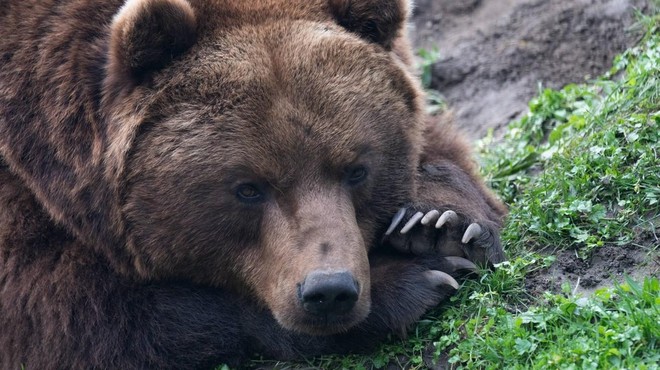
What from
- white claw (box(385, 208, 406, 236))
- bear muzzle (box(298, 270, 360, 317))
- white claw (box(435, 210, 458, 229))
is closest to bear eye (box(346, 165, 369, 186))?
white claw (box(385, 208, 406, 236))

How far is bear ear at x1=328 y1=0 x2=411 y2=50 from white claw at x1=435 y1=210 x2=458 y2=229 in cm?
104

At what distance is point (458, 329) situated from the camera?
17.5 ft

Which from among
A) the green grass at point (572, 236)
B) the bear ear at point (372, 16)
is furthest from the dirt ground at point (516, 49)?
the bear ear at point (372, 16)

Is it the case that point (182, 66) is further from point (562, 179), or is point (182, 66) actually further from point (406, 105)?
point (562, 179)

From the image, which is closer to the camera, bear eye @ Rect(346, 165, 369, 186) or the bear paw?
bear eye @ Rect(346, 165, 369, 186)

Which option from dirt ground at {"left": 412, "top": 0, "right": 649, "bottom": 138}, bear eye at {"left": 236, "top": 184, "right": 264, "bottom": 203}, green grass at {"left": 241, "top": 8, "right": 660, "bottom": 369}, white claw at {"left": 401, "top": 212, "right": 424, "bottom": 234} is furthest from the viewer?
dirt ground at {"left": 412, "top": 0, "right": 649, "bottom": 138}

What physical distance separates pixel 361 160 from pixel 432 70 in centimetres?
424

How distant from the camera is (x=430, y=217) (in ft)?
18.6

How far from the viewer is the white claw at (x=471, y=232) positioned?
5.61 metres

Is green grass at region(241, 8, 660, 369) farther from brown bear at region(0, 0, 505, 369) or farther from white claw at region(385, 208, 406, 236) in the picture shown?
white claw at region(385, 208, 406, 236)

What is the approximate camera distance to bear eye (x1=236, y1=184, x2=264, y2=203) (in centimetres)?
536

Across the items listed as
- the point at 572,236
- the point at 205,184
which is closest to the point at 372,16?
the point at 205,184

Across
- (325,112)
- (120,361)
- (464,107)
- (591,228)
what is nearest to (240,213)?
(325,112)

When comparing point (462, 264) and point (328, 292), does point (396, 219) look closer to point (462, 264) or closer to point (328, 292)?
point (462, 264)
